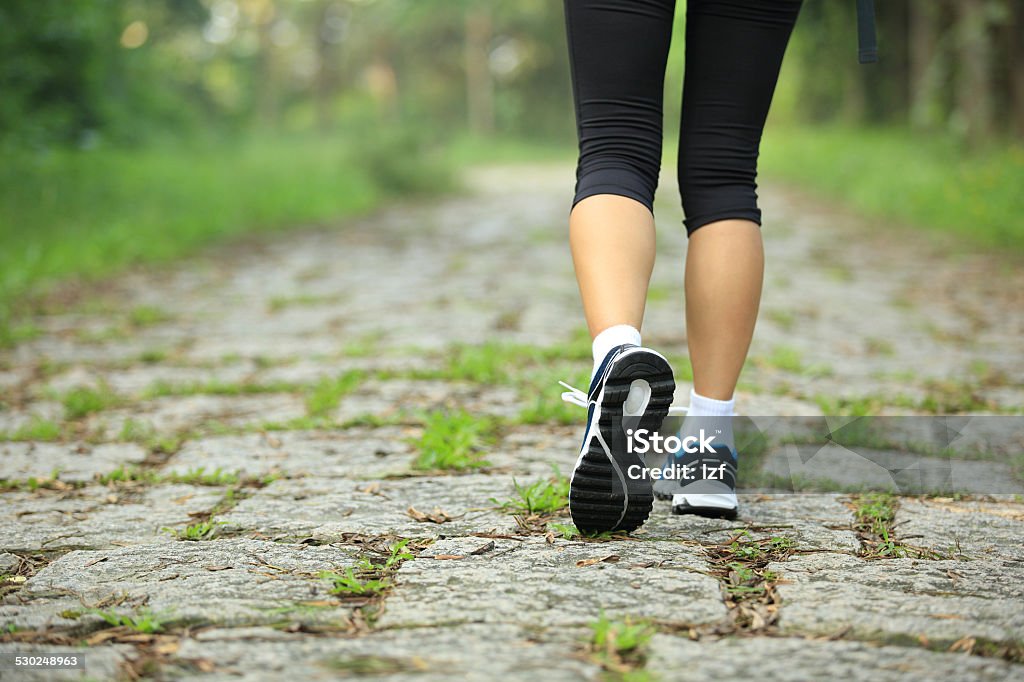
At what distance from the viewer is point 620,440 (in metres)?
1.66

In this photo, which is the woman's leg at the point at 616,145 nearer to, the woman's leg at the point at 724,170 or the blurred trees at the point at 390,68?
the woman's leg at the point at 724,170

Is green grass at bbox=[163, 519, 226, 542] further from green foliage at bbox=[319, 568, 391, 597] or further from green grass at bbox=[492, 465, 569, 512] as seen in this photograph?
green grass at bbox=[492, 465, 569, 512]

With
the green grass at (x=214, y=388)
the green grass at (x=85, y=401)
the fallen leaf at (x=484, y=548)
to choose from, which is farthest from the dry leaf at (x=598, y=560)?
the green grass at (x=85, y=401)

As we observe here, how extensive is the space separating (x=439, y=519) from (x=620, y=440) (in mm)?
452

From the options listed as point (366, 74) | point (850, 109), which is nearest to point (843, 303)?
point (850, 109)

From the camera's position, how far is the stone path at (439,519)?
1.34 metres

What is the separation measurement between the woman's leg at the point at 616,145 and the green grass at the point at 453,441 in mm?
658

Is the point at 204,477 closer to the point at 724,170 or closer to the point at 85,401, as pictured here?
the point at 85,401

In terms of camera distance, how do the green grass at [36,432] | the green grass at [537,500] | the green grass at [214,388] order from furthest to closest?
the green grass at [214,388] → the green grass at [36,432] → the green grass at [537,500]

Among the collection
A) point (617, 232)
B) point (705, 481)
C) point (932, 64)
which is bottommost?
point (705, 481)

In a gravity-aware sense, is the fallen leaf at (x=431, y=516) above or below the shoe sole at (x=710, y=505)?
below

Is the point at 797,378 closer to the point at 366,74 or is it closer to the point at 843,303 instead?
the point at 843,303

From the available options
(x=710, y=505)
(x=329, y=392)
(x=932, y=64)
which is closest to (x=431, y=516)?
(x=710, y=505)

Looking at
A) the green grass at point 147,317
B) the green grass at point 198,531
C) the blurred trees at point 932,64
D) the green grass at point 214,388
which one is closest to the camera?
the green grass at point 198,531
